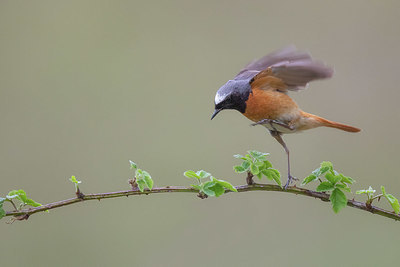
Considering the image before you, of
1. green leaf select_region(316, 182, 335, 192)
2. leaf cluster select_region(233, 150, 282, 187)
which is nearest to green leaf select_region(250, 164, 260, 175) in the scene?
leaf cluster select_region(233, 150, 282, 187)

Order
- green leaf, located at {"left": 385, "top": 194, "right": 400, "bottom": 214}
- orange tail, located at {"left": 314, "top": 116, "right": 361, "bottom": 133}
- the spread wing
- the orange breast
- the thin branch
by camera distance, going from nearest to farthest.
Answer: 1. the thin branch
2. green leaf, located at {"left": 385, "top": 194, "right": 400, "bottom": 214}
3. the spread wing
4. the orange breast
5. orange tail, located at {"left": 314, "top": 116, "right": 361, "bottom": 133}

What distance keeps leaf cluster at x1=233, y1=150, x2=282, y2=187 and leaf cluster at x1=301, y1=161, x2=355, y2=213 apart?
14cm

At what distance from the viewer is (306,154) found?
5730 mm

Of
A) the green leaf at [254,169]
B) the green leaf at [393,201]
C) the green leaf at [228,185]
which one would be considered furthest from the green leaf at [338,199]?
the green leaf at [228,185]

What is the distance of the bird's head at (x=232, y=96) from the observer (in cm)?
308

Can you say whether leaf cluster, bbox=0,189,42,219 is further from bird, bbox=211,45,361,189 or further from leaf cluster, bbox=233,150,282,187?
bird, bbox=211,45,361,189

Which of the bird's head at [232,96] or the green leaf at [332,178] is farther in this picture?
the bird's head at [232,96]

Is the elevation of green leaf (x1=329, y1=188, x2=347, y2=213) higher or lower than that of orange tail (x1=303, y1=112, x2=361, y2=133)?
lower

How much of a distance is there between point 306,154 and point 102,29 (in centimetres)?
312

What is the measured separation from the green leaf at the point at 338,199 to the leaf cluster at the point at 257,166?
23 cm

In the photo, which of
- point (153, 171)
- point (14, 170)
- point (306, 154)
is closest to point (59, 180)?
point (14, 170)

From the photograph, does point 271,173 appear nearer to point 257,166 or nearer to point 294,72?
Result: point 257,166

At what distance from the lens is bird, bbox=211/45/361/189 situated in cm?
301

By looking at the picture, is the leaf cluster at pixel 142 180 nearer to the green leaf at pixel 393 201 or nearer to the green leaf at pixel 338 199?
the green leaf at pixel 338 199
